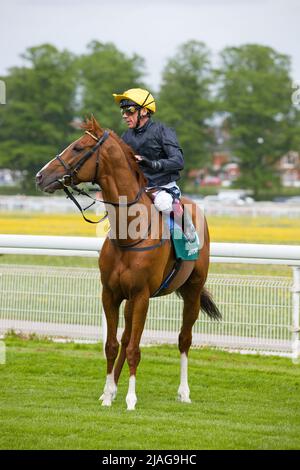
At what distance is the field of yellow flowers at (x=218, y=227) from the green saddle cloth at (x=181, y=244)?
15.9 meters

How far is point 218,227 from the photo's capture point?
28500mm

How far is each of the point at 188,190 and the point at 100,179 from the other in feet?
175

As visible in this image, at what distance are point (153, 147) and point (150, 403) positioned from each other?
70.3 inches

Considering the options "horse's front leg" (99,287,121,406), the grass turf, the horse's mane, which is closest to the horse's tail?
the grass turf

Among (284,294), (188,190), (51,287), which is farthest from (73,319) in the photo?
(188,190)

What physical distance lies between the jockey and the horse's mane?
0.05 metres

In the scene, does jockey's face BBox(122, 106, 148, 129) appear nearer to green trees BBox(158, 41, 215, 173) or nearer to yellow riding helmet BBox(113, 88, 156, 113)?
yellow riding helmet BBox(113, 88, 156, 113)

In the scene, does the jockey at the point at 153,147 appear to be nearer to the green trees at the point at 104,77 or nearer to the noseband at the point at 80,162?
the noseband at the point at 80,162

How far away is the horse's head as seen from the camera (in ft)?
19.7

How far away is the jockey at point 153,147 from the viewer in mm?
6379

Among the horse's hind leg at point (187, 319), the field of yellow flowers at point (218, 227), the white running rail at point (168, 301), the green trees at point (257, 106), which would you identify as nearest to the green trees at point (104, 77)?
the green trees at point (257, 106)

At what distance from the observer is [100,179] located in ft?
20.2

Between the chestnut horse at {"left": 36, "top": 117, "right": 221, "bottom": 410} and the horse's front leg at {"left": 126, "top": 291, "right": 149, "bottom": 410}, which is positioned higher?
the chestnut horse at {"left": 36, "top": 117, "right": 221, "bottom": 410}

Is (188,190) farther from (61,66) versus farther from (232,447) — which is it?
(232,447)
